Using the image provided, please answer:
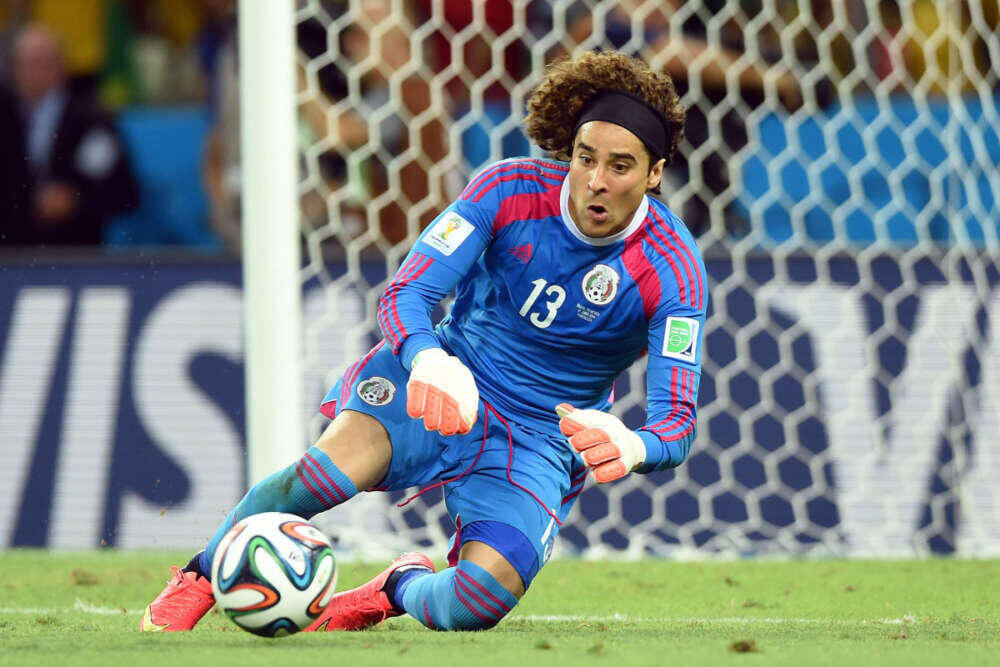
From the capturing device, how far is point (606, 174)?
3248 mm

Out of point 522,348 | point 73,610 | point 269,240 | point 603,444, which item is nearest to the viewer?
point 603,444

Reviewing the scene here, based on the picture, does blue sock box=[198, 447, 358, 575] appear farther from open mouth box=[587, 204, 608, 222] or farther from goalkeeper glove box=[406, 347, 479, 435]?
open mouth box=[587, 204, 608, 222]

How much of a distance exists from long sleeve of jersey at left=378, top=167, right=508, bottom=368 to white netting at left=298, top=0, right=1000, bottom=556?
192 cm

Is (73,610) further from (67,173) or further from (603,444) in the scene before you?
(67,173)

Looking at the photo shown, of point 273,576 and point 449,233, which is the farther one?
point 449,233

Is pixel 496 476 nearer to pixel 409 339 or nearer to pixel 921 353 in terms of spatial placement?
pixel 409 339

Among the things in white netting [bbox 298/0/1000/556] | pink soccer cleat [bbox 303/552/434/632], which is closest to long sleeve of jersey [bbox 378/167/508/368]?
pink soccer cleat [bbox 303/552/434/632]

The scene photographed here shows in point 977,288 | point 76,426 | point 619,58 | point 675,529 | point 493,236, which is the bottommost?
point 675,529

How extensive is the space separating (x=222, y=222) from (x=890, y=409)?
3138 millimetres

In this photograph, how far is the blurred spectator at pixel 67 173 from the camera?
6.45 meters

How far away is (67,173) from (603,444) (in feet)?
14.3

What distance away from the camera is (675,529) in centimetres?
529

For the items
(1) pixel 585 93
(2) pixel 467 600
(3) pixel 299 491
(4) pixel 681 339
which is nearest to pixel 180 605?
(3) pixel 299 491

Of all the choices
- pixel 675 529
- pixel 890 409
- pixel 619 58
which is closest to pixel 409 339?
pixel 619 58
